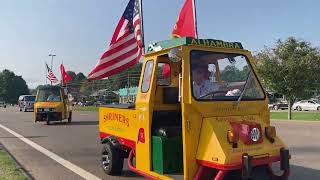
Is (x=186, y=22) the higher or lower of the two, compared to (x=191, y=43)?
higher

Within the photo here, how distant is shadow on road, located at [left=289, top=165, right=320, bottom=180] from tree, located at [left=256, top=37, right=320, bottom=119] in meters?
19.0

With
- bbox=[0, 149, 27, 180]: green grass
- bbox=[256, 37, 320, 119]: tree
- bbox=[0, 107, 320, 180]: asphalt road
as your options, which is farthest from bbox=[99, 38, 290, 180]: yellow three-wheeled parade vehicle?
bbox=[256, 37, 320, 119]: tree

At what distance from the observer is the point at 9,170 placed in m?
9.50

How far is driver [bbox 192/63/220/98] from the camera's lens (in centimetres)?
684

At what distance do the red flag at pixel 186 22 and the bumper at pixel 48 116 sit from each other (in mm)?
12628

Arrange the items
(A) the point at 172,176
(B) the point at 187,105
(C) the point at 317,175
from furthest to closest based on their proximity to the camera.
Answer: (C) the point at 317,175 → (A) the point at 172,176 → (B) the point at 187,105

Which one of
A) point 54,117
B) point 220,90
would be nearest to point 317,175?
point 220,90

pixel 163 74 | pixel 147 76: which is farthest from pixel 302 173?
pixel 147 76

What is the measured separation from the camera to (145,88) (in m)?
7.69

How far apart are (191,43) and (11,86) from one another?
474 feet

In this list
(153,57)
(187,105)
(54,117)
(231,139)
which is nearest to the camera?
(231,139)

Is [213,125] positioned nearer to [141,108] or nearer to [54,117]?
[141,108]

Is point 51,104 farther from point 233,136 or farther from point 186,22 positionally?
point 233,136

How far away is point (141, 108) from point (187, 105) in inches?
51.3
